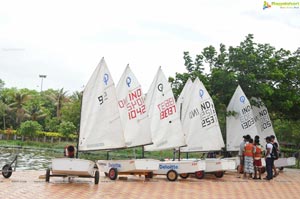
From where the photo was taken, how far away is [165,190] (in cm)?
1099

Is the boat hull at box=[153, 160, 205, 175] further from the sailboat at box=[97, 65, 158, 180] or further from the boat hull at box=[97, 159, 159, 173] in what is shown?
the boat hull at box=[97, 159, 159, 173]

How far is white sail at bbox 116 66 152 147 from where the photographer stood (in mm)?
13875

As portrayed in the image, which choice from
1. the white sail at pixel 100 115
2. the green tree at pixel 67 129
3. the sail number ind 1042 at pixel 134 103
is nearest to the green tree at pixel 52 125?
the green tree at pixel 67 129

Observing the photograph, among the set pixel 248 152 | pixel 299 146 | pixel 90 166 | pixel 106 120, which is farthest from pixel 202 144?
pixel 299 146

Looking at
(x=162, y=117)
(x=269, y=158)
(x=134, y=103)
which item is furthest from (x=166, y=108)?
(x=269, y=158)

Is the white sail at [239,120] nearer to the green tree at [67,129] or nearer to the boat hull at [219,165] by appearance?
the boat hull at [219,165]

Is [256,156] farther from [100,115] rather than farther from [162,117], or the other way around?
[100,115]

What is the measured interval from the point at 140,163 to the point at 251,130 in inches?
277

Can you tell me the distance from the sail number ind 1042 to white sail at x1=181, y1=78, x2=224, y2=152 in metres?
2.87

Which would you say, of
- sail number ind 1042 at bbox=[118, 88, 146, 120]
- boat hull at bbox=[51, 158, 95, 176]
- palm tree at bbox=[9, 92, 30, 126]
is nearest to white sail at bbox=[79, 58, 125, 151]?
sail number ind 1042 at bbox=[118, 88, 146, 120]

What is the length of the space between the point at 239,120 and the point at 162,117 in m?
4.69

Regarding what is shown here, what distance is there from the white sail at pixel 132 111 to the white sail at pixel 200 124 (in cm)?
271

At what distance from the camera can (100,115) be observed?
41.8 ft

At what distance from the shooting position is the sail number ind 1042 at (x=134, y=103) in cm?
1404
